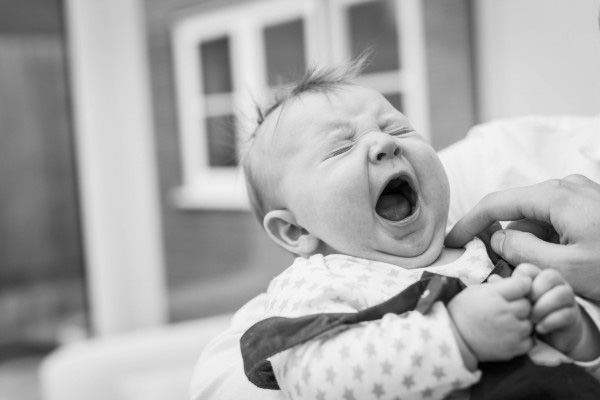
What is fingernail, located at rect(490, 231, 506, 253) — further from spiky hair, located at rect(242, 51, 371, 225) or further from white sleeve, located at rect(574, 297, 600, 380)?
spiky hair, located at rect(242, 51, 371, 225)

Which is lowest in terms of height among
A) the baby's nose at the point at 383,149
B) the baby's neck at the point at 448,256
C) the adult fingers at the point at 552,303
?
the adult fingers at the point at 552,303

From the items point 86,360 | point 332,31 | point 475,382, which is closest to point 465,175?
point 475,382

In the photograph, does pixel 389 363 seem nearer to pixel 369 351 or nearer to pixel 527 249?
pixel 369 351

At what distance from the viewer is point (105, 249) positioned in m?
2.65

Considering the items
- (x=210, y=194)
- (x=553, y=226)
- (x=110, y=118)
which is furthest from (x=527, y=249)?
(x=210, y=194)

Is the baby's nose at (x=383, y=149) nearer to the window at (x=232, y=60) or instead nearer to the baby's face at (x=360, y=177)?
the baby's face at (x=360, y=177)

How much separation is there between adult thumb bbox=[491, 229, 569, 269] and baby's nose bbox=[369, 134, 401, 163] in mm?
146

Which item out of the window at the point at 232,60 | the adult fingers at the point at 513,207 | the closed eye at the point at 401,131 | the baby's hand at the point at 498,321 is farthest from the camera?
the window at the point at 232,60

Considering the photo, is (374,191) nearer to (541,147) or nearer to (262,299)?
(262,299)

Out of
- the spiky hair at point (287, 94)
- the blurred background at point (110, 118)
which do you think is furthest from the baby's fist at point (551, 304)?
the blurred background at point (110, 118)

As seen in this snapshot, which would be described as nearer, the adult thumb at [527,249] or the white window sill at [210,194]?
the adult thumb at [527,249]

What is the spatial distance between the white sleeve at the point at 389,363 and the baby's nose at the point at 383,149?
19 centimetres

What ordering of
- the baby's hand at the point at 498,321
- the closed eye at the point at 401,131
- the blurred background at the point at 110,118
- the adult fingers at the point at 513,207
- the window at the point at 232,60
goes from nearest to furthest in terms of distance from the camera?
1. the baby's hand at the point at 498,321
2. the adult fingers at the point at 513,207
3. the closed eye at the point at 401,131
4. the blurred background at the point at 110,118
5. the window at the point at 232,60

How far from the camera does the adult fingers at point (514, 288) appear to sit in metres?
0.61
